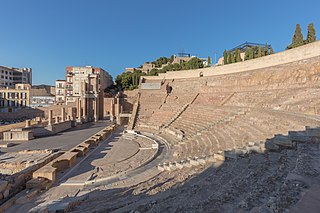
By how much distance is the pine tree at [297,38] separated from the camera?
24.1 metres

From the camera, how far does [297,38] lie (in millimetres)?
24625

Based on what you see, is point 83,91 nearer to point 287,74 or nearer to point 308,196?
point 287,74

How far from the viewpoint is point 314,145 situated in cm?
568

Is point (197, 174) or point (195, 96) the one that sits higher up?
point (195, 96)

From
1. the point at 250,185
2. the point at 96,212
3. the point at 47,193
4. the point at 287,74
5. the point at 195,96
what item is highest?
the point at 287,74

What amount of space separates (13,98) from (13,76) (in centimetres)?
2030

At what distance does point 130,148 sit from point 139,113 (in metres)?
12.4

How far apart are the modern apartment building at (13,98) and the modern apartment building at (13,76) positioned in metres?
14.0

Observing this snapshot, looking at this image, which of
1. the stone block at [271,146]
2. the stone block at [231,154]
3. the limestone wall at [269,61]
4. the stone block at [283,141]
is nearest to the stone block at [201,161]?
the stone block at [231,154]

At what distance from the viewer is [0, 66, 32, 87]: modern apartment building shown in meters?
54.2

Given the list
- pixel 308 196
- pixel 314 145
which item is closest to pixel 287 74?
pixel 314 145

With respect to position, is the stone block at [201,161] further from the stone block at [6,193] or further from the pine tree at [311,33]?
the pine tree at [311,33]

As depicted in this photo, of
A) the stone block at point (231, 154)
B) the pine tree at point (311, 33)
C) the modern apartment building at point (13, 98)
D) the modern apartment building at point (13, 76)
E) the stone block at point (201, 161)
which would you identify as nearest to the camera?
the stone block at point (231, 154)

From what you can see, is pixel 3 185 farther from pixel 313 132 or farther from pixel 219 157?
pixel 313 132
